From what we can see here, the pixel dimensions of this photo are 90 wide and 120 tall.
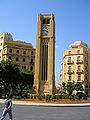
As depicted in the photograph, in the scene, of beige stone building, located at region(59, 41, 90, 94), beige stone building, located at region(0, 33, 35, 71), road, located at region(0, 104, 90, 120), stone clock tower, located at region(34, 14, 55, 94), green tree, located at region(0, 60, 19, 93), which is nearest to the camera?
road, located at region(0, 104, 90, 120)

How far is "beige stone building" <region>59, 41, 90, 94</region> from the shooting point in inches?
3337

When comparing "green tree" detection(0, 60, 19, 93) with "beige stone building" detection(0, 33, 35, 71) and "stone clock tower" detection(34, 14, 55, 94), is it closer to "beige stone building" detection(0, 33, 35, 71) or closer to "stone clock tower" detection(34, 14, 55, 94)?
"stone clock tower" detection(34, 14, 55, 94)

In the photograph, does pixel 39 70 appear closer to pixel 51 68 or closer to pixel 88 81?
pixel 51 68

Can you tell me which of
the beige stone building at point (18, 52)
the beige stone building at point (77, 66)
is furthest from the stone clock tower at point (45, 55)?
the beige stone building at point (18, 52)

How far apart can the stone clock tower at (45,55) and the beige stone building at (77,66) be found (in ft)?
61.3

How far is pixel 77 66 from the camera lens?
85.9 m

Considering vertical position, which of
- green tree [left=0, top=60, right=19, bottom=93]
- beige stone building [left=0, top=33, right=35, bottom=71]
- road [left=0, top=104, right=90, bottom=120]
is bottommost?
road [left=0, top=104, right=90, bottom=120]

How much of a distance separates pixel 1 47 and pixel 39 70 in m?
28.8

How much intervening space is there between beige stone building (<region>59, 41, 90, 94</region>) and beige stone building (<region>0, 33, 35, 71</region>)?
12200 mm

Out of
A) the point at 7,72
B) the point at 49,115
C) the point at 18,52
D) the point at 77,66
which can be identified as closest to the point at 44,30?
the point at 7,72

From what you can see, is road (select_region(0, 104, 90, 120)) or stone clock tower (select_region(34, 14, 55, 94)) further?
stone clock tower (select_region(34, 14, 55, 94))

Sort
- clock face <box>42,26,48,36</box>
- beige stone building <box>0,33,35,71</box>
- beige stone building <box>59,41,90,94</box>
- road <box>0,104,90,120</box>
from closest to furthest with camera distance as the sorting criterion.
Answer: road <box>0,104,90,120</box> → clock face <box>42,26,48,36</box> → beige stone building <box>59,41,90,94</box> → beige stone building <box>0,33,35,71</box>

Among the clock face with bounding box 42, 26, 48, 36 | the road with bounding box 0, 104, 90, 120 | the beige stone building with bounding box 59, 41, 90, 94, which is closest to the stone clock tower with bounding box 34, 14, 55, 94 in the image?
the clock face with bounding box 42, 26, 48, 36

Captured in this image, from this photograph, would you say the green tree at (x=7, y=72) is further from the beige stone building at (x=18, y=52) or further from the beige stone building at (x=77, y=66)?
the beige stone building at (x=77, y=66)
